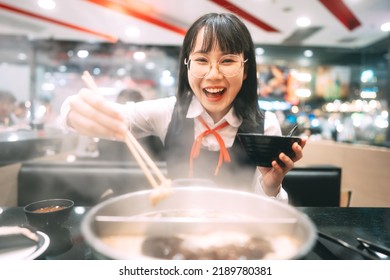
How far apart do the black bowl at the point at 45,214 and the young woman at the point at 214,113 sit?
33cm

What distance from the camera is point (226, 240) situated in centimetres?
68

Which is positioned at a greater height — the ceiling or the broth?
the ceiling

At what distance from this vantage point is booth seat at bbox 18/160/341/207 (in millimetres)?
1621

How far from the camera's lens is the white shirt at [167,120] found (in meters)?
1.30

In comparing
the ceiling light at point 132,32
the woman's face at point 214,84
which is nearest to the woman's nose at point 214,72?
the woman's face at point 214,84

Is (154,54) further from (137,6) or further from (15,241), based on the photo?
(15,241)

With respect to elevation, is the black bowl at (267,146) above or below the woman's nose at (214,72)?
below

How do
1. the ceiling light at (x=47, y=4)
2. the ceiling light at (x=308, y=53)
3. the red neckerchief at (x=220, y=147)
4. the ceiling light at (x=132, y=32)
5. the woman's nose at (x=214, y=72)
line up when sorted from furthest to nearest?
the ceiling light at (x=308, y=53) < the ceiling light at (x=132, y=32) < the ceiling light at (x=47, y=4) < the red neckerchief at (x=220, y=147) < the woman's nose at (x=214, y=72)

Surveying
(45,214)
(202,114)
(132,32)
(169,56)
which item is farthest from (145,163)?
(169,56)

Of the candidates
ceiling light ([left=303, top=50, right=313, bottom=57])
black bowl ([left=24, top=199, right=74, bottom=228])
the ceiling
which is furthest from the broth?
ceiling light ([left=303, top=50, right=313, bottom=57])

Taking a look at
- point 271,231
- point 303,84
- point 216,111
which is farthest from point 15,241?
point 303,84

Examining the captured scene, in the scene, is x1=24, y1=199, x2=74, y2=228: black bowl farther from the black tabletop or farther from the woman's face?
the woman's face

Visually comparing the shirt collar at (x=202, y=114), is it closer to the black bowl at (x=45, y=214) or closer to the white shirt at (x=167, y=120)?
the white shirt at (x=167, y=120)

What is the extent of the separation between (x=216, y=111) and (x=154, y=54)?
14.6 ft
